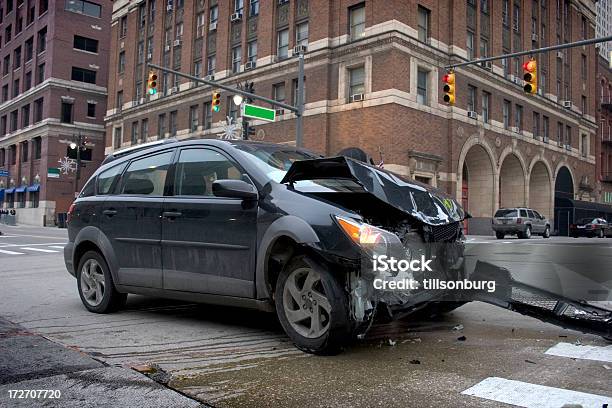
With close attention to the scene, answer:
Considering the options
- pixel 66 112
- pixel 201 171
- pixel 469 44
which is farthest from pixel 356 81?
pixel 66 112

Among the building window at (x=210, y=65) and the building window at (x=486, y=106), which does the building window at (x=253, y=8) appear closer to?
the building window at (x=210, y=65)

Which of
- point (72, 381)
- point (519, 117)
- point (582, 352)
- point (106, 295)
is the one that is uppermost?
point (519, 117)

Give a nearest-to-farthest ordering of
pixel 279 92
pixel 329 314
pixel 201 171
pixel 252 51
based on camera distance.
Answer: pixel 329 314, pixel 201 171, pixel 279 92, pixel 252 51

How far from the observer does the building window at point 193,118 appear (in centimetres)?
4076

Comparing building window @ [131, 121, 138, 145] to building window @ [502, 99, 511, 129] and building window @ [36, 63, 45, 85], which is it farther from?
building window @ [502, 99, 511, 129]

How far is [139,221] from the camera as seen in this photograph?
5.46m

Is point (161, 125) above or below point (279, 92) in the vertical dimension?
below

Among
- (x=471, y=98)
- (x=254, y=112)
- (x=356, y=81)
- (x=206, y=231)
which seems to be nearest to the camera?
(x=206, y=231)

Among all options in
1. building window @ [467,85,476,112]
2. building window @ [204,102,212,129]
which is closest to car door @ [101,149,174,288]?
building window @ [467,85,476,112]

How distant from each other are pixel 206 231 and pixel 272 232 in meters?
0.81

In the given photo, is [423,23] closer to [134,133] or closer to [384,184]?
[134,133]

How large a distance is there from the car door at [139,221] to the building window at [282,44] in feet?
98.2

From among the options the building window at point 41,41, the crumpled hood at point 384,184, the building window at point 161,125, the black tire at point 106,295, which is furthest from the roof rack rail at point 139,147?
the building window at point 41,41

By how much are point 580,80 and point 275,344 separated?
5042 centimetres
